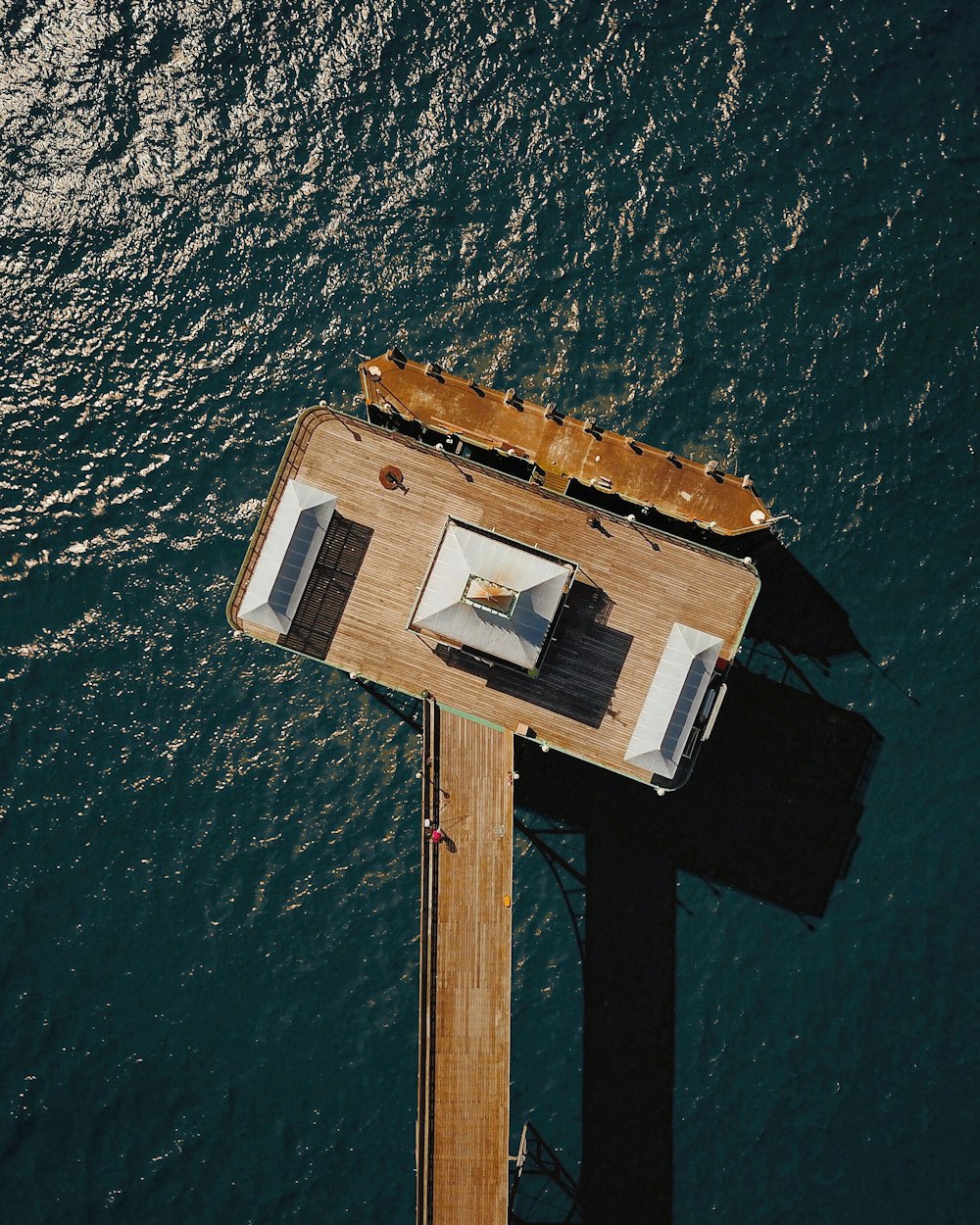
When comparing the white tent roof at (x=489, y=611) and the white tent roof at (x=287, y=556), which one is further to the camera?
the white tent roof at (x=287, y=556)

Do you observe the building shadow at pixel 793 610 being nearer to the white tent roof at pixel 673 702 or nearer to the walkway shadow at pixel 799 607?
the walkway shadow at pixel 799 607

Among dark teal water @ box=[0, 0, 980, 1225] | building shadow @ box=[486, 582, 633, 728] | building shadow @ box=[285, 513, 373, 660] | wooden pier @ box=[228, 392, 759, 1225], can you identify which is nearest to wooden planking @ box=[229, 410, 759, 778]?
wooden pier @ box=[228, 392, 759, 1225]

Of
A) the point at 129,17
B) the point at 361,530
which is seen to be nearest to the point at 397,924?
the point at 361,530

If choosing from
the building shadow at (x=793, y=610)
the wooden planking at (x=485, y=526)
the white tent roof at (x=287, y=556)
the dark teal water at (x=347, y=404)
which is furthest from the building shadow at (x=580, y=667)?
the white tent roof at (x=287, y=556)

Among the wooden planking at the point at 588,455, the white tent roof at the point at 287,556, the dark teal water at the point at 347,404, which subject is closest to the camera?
the white tent roof at the point at 287,556

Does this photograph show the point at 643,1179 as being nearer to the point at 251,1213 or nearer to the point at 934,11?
the point at 251,1213

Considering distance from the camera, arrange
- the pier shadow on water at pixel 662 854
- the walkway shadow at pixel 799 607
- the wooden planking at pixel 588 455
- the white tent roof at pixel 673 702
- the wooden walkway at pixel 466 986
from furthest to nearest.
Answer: the walkway shadow at pixel 799 607, the pier shadow on water at pixel 662 854, the wooden planking at pixel 588 455, the wooden walkway at pixel 466 986, the white tent roof at pixel 673 702
